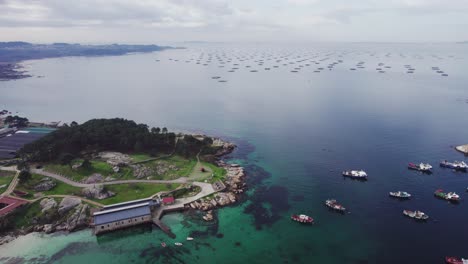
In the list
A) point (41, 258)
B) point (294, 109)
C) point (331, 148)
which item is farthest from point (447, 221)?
point (294, 109)

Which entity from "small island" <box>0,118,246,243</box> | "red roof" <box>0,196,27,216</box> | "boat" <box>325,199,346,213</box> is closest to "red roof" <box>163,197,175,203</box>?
"small island" <box>0,118,246,243</box>

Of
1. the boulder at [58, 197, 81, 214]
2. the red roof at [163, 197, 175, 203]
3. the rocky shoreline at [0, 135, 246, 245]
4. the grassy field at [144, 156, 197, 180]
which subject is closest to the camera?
the rocky shoreline at [0, 135, 246, 245]

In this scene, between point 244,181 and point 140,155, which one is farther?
point 140,155

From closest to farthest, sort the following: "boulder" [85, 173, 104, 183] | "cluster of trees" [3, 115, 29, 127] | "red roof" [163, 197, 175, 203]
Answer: "red roof" [163, 197, 175, 203]
"boulder" [85, 173, 104, 183]
"cluster of trees" [3, 115, 29, 127]

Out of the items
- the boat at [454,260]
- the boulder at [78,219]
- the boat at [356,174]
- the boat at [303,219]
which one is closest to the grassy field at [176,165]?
the boulder at [78,219]

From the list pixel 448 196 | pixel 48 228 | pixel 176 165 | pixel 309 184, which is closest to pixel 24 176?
pixel 48 228

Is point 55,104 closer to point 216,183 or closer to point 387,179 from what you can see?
point 216,183

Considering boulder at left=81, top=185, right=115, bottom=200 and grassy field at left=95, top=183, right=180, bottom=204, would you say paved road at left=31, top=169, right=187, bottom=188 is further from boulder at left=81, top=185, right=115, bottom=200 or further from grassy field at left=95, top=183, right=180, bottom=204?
boulder at left=81, top=185, right=115, bottom=200

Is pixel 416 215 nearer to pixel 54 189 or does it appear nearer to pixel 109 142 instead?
pixel 54 189
